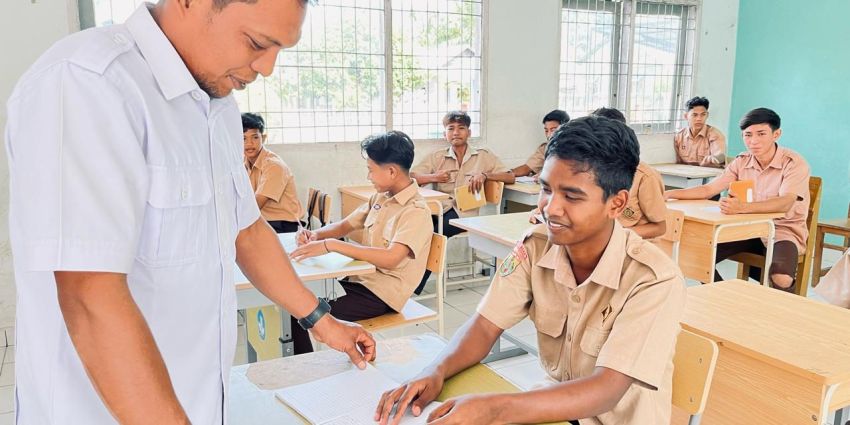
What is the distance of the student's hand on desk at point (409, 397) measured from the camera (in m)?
1.04

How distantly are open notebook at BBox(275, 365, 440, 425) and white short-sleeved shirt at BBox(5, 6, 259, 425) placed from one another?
202 millimetres

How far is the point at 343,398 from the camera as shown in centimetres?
111

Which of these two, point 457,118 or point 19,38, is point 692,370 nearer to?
point 457,118

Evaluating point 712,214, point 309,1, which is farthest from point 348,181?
point 309,1

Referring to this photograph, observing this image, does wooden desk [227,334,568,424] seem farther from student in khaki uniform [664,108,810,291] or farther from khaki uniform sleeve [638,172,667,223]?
student in khaki uniform [664,108,810,291]

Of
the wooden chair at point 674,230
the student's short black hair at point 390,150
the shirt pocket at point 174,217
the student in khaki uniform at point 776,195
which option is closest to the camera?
the shirt pocket at point 174,217

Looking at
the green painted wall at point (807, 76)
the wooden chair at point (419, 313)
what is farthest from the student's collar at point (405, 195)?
the green painted wall at point (807, 76)

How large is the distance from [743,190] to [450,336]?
5.93ft

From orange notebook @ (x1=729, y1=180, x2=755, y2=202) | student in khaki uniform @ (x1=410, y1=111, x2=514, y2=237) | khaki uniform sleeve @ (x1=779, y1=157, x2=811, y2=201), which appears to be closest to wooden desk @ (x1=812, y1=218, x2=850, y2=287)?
khaki uniform sleeve @ (x1=779, y1=157, x2=811, y2=201)

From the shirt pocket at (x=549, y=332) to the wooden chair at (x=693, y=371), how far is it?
0.25m

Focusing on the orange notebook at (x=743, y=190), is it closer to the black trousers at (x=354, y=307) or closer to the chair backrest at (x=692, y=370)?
the black trousers at (x=354, y=307)

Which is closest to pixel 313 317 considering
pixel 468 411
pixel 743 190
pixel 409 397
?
pixel 409 397

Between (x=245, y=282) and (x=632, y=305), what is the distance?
129 cm

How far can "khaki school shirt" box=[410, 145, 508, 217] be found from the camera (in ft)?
15.1
